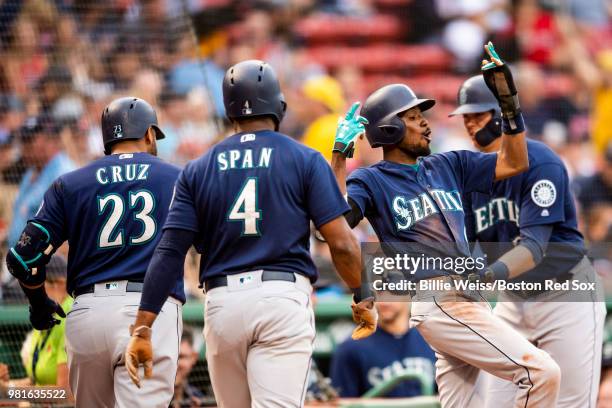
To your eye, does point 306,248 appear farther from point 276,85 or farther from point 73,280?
point 73,280

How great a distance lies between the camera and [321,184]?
498cm

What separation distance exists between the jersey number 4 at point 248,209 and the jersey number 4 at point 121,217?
83 centimetres

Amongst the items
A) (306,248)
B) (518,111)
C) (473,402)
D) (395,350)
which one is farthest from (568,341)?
(395,350)

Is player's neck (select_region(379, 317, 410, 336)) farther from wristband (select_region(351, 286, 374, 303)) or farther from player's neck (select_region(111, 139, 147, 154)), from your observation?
player's neck (select_region(111, 139, 147, 154))

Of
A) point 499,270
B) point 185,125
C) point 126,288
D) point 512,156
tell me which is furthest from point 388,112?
point 185,125

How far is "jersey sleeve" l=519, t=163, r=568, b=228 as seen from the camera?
6.41 meters

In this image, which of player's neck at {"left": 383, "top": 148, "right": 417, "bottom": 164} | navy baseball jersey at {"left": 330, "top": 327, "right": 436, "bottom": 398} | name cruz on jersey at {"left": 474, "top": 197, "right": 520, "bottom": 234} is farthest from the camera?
navy baseball jersey at {"left": 330, "top": 327, "right": 436, "bottom": 398}

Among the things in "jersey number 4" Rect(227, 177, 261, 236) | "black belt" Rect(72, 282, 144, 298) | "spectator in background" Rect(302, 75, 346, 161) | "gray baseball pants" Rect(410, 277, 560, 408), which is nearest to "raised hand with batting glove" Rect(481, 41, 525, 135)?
"gray baseball pants" Rect(410, 277, 560, 408)

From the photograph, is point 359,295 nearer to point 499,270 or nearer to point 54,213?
point 499,270

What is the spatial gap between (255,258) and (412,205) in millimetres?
1160

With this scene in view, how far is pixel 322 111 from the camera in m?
11.4

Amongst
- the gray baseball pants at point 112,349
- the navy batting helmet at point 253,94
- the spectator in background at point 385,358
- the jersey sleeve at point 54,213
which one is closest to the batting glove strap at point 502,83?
the navy batting helmet at point 253,94

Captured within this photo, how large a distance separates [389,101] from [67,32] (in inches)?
190

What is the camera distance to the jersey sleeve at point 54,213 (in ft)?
19.0
